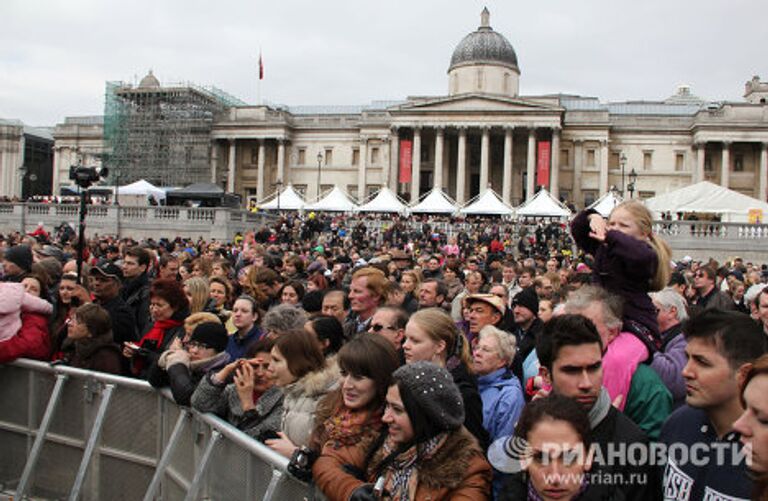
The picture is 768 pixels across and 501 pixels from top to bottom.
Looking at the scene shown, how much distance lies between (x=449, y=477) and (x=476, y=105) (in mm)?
60320

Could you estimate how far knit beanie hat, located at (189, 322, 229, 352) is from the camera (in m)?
5.31

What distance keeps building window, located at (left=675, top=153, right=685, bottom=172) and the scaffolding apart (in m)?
45.1

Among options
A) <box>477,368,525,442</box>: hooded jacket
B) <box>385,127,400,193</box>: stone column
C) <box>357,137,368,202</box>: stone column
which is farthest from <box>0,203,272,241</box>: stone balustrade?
<box>477,368,525,442</box>: hooded jacket

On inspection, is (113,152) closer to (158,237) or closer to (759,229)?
(158,237)

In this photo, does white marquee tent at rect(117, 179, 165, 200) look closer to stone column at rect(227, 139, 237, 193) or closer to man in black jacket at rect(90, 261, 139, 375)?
stone column at rect(227, 139, 237, 193)

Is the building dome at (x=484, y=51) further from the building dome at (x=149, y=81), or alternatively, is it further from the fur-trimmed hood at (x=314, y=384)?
the fur-trimmed hood at (x=314, y=384)

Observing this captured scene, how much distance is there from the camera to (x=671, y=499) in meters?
3.12

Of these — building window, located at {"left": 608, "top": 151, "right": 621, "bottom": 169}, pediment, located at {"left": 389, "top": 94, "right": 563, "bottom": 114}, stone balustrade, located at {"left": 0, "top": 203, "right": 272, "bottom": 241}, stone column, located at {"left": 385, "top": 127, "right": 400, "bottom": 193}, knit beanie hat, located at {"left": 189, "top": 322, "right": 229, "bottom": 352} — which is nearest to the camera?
knit beanie hat, located at {"left": 189, "top": 322, "right": 229, "bottom": 352}

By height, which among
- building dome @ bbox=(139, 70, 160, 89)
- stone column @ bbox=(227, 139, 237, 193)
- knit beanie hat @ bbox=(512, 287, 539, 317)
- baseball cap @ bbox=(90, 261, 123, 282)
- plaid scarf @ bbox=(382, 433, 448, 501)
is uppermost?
building dome @ bbox=(139, 70, 160, 89)

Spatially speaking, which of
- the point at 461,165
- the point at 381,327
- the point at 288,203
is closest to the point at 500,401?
the point at 381,327

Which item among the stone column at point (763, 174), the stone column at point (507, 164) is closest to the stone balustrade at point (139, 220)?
the stone column at point (507, 164)

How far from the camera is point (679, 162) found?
64.5 meters

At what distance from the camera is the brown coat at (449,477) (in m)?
3.25

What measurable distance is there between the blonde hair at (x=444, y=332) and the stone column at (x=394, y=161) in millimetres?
58571
